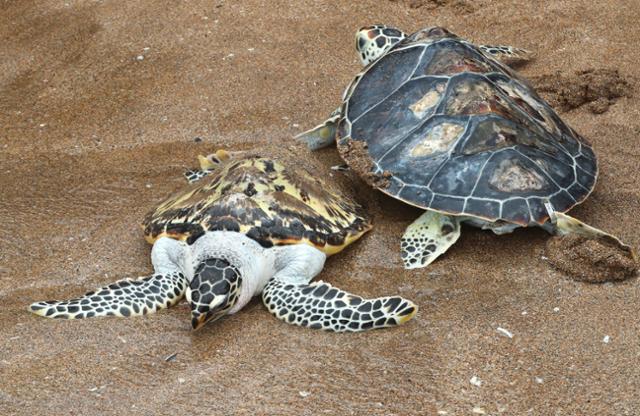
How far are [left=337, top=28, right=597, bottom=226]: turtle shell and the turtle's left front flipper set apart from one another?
2.55 ft

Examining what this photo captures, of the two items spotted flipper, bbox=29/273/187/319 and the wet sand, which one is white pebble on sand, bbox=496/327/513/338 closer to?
the wet sand

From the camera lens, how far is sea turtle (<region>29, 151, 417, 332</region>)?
4.21 m

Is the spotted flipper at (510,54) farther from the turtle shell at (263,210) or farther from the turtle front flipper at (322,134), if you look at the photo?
the turtle shell at (263,210)

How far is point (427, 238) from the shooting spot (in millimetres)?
4824

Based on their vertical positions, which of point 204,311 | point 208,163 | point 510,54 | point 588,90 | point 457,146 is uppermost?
point 457,146

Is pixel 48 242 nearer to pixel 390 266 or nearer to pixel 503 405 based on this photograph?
pixel 390 266

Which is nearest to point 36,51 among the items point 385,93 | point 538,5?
point 385,93

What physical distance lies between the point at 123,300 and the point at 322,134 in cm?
222

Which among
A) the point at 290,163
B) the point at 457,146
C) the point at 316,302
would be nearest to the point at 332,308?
the point at 316,302

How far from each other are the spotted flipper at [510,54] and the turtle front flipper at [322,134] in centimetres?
157

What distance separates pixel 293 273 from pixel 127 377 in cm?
115

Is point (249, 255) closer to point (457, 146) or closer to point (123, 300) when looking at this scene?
point (123, 300)

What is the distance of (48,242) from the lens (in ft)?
16.6

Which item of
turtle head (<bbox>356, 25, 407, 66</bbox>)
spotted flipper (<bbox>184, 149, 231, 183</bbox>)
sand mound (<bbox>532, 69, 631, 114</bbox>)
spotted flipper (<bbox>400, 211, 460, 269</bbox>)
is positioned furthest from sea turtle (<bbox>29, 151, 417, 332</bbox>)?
sand mound (<bbox>532, 69, 631, 114</bbox>)
